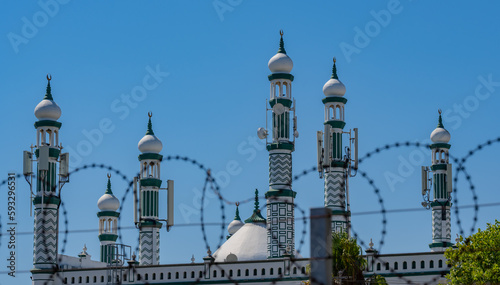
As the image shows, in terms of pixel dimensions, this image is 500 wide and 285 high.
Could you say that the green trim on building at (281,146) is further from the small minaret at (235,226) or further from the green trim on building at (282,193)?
the small minaret at (235,226)

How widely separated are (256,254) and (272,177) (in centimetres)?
623

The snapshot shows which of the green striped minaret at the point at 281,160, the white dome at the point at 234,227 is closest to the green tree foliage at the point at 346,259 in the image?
the green striped minaret at the point at 281,160

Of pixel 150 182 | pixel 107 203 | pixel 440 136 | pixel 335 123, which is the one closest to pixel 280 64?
pixel 335 123

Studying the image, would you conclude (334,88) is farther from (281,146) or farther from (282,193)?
(282,193)

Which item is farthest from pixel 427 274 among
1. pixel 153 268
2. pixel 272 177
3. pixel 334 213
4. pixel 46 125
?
pixel 46 125

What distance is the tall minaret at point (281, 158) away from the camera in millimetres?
72188

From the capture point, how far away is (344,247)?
55281mm

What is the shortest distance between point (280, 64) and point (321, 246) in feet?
173

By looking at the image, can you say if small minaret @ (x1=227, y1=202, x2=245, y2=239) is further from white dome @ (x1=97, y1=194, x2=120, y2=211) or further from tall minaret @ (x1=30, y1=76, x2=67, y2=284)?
tall minaret @ (x1=30, y1=76, x2=67, y2=284)

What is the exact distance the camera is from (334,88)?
75.6 meters

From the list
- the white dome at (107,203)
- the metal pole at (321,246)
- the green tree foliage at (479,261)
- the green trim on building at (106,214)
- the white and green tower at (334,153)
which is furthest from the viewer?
the white dome at (107,203)

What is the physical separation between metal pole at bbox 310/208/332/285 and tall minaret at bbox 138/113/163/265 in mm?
55641

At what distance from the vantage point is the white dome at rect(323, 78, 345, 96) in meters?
75.6

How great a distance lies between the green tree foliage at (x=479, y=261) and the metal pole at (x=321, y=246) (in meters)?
31.8
